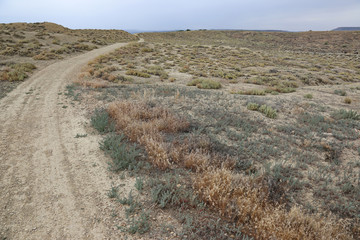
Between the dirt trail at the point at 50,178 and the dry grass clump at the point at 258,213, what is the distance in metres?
2.11

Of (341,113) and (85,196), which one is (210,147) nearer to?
(85,196)

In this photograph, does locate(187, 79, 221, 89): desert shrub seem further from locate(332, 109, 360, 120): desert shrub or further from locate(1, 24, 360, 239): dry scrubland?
locate(332, 109, 360, 120): desert shrub

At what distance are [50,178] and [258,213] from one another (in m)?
4.67

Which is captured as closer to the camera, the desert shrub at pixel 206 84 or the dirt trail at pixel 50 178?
the dirt trail at pixel 50 178

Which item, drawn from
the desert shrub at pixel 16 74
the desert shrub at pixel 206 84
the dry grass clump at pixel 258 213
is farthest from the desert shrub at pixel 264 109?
the desert shrub at pixel 16 74

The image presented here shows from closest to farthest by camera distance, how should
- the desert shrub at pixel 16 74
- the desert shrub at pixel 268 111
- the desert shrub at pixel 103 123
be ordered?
1. the desert shrub at pixel 103 123
2. the desert shrub at pixel 268 111
3. the desert shrub at pixel 16 74

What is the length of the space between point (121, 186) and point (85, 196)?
756 millimetres

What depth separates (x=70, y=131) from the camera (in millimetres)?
7070

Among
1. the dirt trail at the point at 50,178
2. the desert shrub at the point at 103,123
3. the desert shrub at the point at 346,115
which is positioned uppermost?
the desert shrub at the point at 103,123

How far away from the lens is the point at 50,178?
4.72 m

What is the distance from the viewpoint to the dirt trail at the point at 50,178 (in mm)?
3564

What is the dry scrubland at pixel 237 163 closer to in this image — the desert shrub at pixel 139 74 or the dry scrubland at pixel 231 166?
the dry scrubland at pixel 231 166

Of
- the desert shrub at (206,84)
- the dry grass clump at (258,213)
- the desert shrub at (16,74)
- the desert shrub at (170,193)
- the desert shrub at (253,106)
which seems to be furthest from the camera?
the desert shrub at (206,84)

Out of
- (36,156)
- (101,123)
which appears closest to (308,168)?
(101,123)
